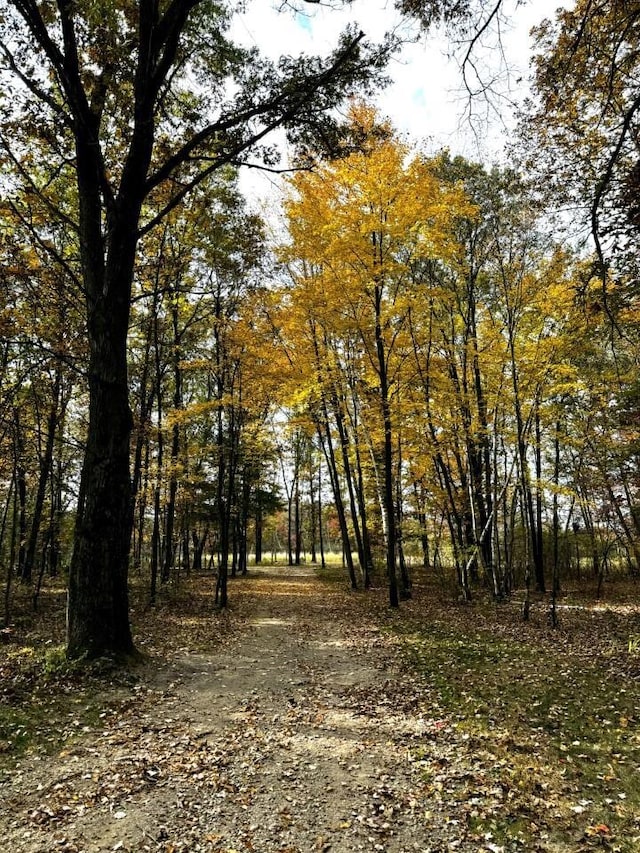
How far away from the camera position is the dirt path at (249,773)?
3.76 m

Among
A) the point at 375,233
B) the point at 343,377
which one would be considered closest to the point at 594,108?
the point at 375,233

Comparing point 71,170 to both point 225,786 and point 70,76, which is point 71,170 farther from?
point 225,786

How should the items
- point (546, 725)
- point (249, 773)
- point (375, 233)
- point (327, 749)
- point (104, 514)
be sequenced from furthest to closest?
point (375, 233) → point (104, 514) → point (546, 725) → point (327, 749) → point (249, 773)

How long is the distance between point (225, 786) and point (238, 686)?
2.94 m

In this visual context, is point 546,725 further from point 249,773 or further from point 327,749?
point 249,773

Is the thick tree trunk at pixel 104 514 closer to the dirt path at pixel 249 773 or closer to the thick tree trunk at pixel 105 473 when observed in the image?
the thick tree trunk at pixel 105 473

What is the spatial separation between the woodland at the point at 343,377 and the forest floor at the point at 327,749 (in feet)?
0.15

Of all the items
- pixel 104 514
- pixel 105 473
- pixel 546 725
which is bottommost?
pixel 546 725

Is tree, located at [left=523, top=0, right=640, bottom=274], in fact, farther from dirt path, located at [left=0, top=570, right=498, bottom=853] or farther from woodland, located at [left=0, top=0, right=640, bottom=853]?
dirt path, located at [left=0, top=570, right=498, bottom=853]

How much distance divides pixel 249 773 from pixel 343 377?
10.9 metres

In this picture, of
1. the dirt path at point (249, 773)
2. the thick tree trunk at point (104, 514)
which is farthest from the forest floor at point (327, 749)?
the thick tree trunk at point (104, 514)

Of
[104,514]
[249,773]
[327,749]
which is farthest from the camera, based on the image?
[104,514]

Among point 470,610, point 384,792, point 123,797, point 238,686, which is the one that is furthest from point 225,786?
point 470,610

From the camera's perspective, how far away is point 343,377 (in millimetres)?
14367
